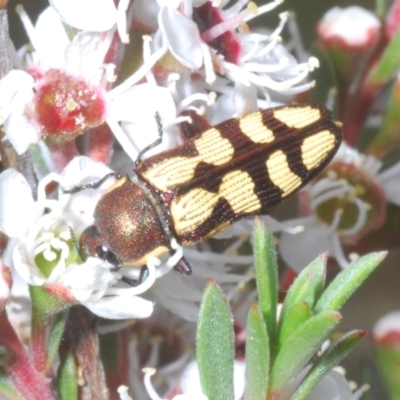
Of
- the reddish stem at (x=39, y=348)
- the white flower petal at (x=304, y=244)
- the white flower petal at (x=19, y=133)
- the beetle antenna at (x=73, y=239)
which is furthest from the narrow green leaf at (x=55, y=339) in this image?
the white flower petal at (x=304, y=244)

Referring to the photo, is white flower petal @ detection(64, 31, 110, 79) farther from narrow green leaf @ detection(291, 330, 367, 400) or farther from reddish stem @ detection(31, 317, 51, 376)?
narrow green leaf @ detection(291, 330, 367, 400)

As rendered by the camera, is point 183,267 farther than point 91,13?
Yes

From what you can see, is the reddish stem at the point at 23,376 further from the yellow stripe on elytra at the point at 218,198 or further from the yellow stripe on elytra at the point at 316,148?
the yellow stripe on elytra at the point at 316,148

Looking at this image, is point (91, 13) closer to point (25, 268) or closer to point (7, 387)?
point (25, 268)

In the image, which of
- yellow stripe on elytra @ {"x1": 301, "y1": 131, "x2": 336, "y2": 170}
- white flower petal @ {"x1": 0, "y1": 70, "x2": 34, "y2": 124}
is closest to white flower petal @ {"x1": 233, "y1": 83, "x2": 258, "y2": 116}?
yellow stripe on elytra @ {"x1": 301, "y1": 131, "x2": 336, "y2": 170}

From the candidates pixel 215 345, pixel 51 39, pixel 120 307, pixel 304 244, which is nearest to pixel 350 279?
pixel 215 345

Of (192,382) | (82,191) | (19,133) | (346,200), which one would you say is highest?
(19,133)

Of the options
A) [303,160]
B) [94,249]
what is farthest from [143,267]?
[303,160]
